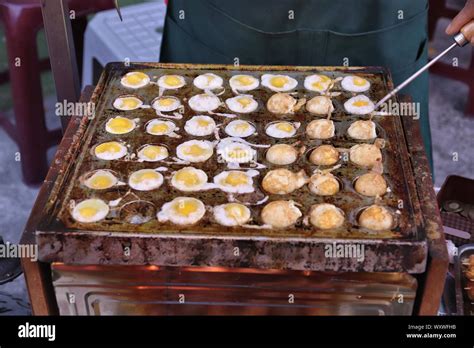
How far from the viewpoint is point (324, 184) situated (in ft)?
5.29

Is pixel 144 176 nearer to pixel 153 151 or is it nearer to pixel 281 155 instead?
pixel 153 151

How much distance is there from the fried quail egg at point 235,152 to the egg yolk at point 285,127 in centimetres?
13

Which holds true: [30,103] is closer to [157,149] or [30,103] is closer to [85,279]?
[157,149]

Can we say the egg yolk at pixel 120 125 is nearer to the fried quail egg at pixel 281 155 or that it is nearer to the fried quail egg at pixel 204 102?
the fried quail egg at pixel 204 102

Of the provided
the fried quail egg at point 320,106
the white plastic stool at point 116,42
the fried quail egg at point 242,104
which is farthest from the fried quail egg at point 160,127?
the white plastic stool at point 116,42

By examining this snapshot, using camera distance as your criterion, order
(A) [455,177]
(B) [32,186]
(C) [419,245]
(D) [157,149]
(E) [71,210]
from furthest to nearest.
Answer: (B) [32,186] < (A) [455,177] < (D) [157,149] < (E) [71,210] < (C) [419,245]

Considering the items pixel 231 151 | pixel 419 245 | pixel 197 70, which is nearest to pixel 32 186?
pixel 197 70

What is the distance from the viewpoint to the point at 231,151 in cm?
176

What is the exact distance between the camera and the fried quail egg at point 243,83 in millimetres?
2012

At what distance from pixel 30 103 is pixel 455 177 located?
2.30m

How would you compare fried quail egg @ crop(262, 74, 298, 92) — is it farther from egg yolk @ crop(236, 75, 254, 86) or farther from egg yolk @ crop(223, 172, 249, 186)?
egg yolk @ crop(223, 172, 249, 186)

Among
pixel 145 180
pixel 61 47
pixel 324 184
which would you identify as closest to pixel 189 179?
pixel 145 180

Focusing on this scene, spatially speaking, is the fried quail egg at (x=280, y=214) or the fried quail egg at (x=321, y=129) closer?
the fried quail egg at (x=280, y=214)

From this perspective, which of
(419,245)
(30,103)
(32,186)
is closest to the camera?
(419,245)
